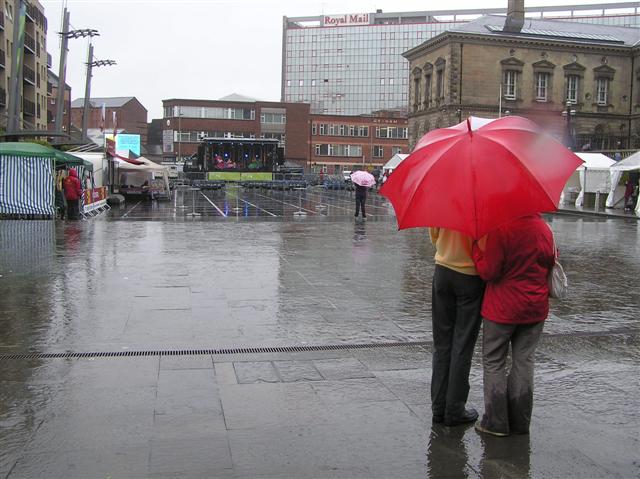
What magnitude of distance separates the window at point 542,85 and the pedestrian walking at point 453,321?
214 ft

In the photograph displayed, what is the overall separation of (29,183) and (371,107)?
134161 mm

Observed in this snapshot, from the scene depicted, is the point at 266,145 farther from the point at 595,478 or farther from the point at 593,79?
the point at 595,478

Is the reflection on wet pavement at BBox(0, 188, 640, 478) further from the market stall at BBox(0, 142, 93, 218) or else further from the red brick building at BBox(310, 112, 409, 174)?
the red brick building at BBox(310, 112, 409, 174)

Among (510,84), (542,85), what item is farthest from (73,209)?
(542,85)

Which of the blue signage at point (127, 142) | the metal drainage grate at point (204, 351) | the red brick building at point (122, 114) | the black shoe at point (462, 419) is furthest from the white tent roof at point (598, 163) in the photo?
the red brick building at point (122, 114)

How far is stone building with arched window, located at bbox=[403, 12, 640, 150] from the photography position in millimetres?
63156

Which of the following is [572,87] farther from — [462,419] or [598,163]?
[462,419]

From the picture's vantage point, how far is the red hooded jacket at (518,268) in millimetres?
4059

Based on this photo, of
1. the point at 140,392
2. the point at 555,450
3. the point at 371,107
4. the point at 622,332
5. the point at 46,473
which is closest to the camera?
the point at 46,473

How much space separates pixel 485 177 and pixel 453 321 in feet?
3.56

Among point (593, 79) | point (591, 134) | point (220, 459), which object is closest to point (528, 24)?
point (593, 79)

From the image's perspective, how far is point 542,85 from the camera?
65.3 m

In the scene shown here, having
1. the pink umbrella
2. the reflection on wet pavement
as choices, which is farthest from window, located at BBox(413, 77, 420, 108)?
the reflection on wet pavement

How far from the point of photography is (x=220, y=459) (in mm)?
3953
